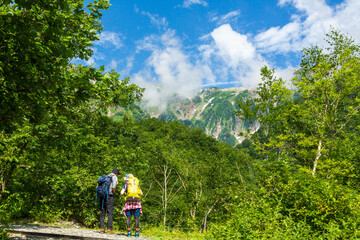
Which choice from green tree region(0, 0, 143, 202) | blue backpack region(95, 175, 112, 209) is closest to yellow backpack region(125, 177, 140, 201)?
blue backpack region(95, 175, 112, 209)

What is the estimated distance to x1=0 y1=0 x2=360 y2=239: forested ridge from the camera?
434 cm

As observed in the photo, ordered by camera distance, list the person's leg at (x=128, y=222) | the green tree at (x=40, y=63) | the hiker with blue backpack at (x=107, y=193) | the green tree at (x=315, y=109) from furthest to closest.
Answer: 1. the green tree at (x=315, y=109)
2. the hiker with blue backpack at (x=107, y=193)
3. the person's leg at (x=128, y=222)
4. the green tree at (x=40, y=63)

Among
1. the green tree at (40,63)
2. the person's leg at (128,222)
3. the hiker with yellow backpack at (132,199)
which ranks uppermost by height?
the green tree at (40,63)

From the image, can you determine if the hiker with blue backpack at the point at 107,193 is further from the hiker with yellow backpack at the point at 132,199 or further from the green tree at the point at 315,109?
the green tree at the point at 315,109

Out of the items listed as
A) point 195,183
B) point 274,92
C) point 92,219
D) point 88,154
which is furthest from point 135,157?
point 274,92

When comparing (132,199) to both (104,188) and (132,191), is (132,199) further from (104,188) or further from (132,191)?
(104,188)

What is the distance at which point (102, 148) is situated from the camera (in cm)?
1435

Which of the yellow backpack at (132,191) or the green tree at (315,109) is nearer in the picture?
the yellow backpack at (132,191)

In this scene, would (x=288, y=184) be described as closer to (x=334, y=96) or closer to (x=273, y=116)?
(x=334, y=96)

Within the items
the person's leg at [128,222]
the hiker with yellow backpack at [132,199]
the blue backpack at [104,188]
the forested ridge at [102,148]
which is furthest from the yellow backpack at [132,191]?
the forested ridge at [102,148]

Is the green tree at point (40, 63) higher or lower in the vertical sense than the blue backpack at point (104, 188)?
higher

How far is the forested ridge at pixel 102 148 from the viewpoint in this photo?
14.2ft

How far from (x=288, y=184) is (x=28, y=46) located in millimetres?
7799

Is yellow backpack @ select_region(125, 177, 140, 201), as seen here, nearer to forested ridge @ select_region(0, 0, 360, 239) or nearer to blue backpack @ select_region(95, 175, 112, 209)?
blue backpack @ select_region(95, 175, 112, 209)
